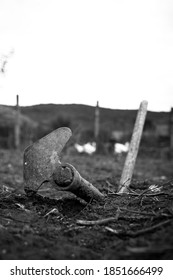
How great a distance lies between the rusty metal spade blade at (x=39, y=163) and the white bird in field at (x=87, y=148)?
31.3 feet

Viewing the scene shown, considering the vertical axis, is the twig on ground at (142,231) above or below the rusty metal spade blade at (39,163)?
below

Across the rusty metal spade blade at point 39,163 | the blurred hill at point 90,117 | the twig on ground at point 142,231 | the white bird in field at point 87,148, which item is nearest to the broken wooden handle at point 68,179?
the rusty metal spade blade at point 39,163

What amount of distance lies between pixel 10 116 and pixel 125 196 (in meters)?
10.4

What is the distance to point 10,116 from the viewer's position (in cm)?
1345

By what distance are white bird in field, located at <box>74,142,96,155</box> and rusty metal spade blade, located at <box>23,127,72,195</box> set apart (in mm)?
9526

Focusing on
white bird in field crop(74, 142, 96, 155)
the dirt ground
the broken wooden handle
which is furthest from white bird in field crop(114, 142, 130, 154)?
the broken wooden handle

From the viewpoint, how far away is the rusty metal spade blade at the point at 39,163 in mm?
3271

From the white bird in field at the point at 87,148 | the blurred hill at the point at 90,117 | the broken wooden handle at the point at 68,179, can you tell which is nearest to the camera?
the broken wooden handle at the point at 68,179

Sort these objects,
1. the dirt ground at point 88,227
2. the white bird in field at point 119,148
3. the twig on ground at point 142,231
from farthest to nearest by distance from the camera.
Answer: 1. the white bird in field at point 119,148
2. the twig on ground at point 142,231
3. the dirt ground at point 88,227

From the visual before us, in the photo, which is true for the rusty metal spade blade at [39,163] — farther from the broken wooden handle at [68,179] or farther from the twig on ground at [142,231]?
the twig on ground at [142,231]

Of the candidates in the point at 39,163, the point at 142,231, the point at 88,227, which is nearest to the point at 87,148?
the point at 39,163

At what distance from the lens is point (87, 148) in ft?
42.3
